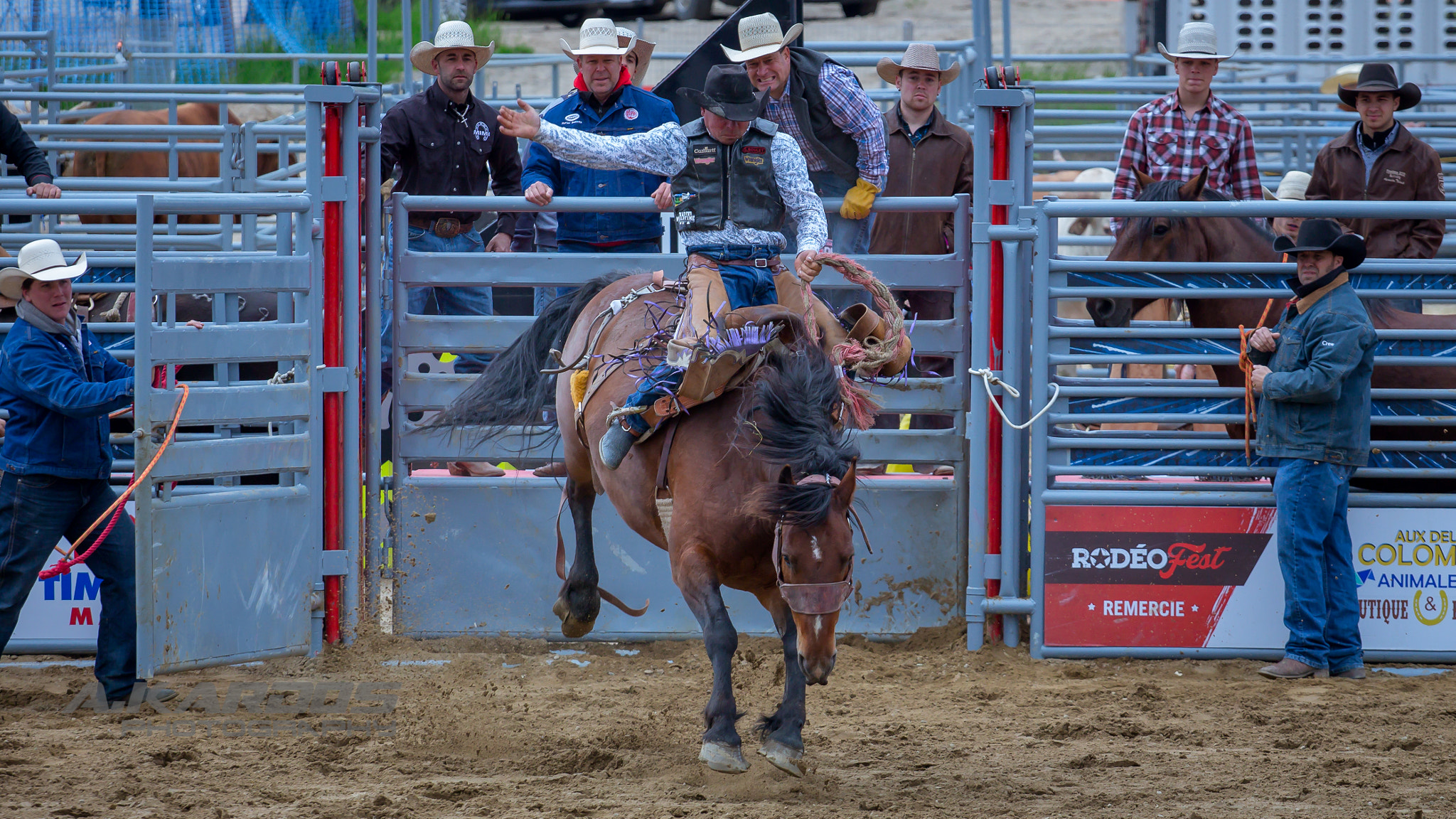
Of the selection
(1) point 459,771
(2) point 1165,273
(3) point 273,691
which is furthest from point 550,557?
(2) point 1165,273

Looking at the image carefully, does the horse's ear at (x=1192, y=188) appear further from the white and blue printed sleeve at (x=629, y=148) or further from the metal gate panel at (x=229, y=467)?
the metal gate panel at (x=229, y=467)

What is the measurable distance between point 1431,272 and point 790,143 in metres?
3.26

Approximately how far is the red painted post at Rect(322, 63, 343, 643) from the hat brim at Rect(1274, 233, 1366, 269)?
4.42m

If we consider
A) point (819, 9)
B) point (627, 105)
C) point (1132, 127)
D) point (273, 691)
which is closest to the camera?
point (273, 691)

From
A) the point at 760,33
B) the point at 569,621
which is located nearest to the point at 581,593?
the point at 569,621

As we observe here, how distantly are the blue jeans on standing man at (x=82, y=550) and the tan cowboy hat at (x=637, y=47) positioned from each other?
11.2 ft

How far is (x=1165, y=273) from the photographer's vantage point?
6652 millimetres

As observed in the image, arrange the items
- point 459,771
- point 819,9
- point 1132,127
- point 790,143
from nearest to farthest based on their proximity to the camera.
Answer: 1. point 459,771
2. point 790,143
3. point 1132,127
4. point 819,9

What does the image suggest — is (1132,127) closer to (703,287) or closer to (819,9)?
(703,287)

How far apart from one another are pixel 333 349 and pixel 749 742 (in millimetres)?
2904

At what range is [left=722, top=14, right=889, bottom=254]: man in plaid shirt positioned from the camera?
22.5 ft

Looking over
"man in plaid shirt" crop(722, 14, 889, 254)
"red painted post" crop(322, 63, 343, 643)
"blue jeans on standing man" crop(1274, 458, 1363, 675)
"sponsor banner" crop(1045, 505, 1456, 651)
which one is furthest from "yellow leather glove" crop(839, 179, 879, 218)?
"red painted post" crop(322, 63, 343, 643)

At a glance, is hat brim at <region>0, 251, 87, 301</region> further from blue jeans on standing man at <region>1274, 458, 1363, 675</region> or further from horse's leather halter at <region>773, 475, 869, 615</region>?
blue jeans on standing man at <region>1274, 458, 1363, 675</region>

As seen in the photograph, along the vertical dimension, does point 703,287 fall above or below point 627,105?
below
